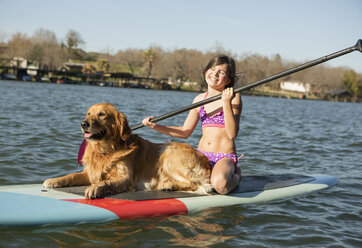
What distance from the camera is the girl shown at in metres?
5.14

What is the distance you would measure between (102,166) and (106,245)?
1.13m

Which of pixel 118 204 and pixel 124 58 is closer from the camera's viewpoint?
pixel 118 204

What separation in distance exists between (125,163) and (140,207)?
0.61 meters

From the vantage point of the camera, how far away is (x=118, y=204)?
472 cm

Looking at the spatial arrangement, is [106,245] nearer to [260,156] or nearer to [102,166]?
[102,166]

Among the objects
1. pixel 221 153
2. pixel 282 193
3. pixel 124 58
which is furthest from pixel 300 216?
pixel 124 58

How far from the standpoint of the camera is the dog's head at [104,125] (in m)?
4.69

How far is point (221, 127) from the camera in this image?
548cm

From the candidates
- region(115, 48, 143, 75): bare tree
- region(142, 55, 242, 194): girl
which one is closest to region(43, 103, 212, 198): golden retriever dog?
region(142, 55, 242, 194): girl

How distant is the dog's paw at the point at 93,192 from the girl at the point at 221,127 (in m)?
1.31

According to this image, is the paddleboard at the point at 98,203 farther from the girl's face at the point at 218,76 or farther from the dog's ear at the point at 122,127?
the girl's face at the point at 218,76

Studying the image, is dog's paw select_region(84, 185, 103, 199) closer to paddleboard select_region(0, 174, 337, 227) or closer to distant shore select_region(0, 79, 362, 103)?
paddleboard select_region(0, 174, 337, 227)

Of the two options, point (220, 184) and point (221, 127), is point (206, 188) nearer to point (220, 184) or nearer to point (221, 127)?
point (220, 184)

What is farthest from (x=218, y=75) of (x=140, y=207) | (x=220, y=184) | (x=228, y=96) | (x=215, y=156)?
(x=140, y=207)
